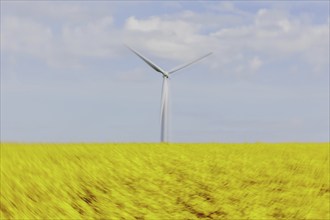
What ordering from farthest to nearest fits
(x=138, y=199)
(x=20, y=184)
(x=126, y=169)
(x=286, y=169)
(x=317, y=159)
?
(x=317, y=159) < (x=286, y=169) < (x=126, y=169) < (x=138, y=199) < (x=20, y=184)

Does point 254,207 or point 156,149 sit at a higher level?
point 156,149

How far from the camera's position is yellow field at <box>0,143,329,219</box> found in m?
9.20

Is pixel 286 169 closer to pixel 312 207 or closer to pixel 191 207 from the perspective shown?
pixel 312 207

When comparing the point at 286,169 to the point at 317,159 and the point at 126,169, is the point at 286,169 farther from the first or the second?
the point at 126,169

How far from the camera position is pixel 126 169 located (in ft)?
36.8

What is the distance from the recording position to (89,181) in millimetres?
10234

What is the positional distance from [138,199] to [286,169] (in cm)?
443

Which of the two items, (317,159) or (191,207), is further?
(317,159)

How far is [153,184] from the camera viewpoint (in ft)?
35.2

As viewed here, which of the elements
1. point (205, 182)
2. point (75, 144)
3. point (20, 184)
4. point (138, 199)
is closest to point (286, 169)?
point (205, 182)

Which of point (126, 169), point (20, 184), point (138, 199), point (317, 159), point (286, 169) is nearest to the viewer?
point (20, 184)

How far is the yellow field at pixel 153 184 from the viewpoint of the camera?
362 inches

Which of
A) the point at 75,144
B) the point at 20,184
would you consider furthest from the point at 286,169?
the point at 20,184

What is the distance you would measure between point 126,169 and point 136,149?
5.42 ft
